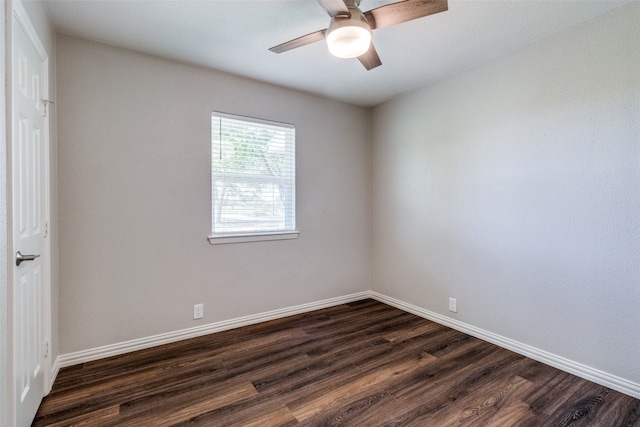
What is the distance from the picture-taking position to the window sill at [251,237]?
2.80 meters

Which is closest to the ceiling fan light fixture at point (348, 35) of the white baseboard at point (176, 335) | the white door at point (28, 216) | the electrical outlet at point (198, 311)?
the white door at point (28, 216)

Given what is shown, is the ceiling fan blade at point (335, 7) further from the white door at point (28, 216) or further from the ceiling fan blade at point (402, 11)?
the white door at point (28, 216)

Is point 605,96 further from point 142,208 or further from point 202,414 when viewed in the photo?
point 142,208

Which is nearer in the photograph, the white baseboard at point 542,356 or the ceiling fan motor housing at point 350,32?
the ceiling fan motor housing at point 350,32

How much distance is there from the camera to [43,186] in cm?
185

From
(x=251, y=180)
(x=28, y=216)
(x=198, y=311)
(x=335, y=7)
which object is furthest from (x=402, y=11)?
(x=198, y=311)

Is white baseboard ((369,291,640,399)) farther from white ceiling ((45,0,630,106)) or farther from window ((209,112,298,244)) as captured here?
white ceiling ((45,0,630,106))

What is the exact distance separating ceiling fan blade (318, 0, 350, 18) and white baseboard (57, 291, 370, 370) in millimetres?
2668

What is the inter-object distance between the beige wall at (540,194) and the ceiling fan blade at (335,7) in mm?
1710

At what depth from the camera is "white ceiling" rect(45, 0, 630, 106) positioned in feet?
6.24

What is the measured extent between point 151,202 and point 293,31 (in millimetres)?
Result: 1780

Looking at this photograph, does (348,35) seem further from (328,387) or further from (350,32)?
(328,387)

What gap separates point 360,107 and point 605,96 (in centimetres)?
234

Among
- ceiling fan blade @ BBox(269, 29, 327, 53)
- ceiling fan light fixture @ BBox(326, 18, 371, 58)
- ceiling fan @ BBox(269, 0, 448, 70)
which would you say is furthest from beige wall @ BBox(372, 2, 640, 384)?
ceiling fan blade @ BBox(269, 29, 327, 53)
